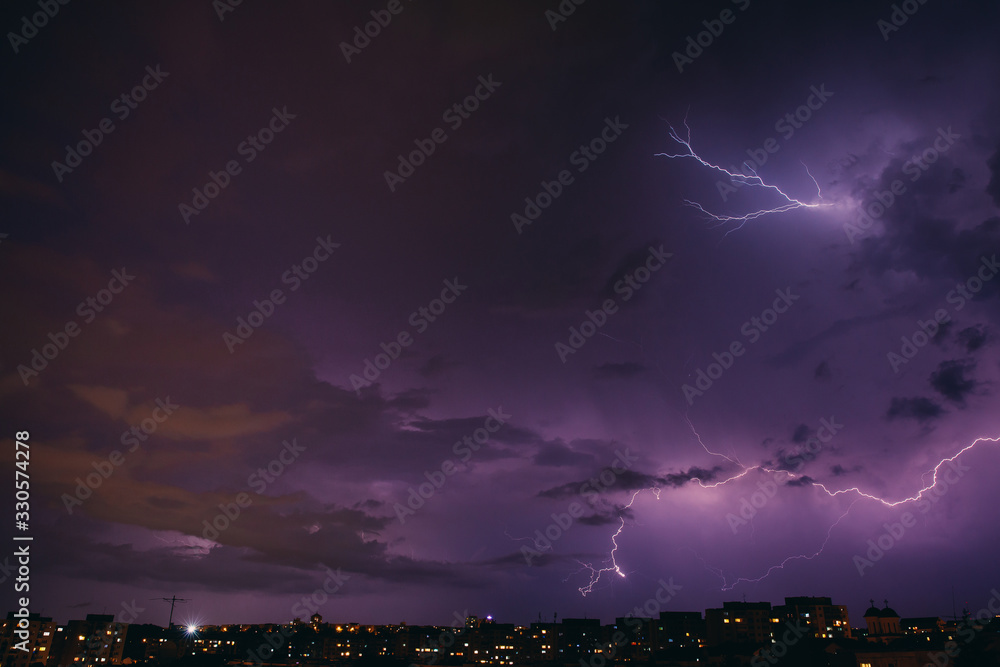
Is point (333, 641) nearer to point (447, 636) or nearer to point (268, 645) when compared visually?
point (268, 645)

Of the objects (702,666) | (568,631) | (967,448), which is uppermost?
(967,448)

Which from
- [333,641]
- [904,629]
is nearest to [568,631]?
[333,641]

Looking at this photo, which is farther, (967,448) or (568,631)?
(568,631)

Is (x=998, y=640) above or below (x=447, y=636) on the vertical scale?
below

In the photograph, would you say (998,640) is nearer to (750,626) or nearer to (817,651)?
(817,651)

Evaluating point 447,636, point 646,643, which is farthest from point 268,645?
point 646,643

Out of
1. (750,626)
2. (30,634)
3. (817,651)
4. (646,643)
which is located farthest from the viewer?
(646,643)

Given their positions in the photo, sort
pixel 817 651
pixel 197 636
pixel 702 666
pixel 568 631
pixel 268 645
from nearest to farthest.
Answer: pixel 817 651
pixel 702 666
pixel 568 631
pixel 268 645
pixel 197 636

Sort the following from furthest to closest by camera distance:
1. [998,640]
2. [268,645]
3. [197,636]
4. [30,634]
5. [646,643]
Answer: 1. [197,636]
2. [268,645]
3. [646,643]
4. [30,634]
5. [998,640]

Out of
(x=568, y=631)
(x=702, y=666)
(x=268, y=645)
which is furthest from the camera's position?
(x=268, y=645)
